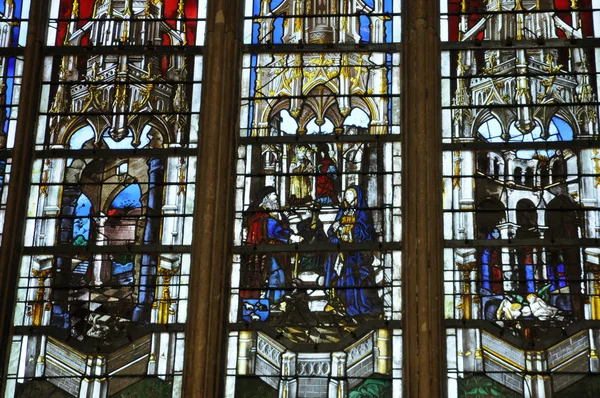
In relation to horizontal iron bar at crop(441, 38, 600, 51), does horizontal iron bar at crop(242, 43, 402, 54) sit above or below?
below

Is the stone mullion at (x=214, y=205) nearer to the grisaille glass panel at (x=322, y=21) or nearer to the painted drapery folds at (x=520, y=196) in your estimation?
the grisaille glass panel at (x=322, y=21)

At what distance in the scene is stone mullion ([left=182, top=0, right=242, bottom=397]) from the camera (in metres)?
10.9

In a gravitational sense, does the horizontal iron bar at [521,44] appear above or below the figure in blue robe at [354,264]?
above

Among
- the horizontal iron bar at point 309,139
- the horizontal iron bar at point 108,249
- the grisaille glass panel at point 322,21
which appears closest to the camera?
Result: the horizontal iron bar at point 108,249

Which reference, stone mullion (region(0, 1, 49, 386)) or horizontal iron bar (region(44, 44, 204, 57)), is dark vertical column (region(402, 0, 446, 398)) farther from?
stone mullion (region(0, 1, 49, 386))

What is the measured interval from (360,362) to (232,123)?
2205 mm

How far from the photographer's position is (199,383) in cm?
1077

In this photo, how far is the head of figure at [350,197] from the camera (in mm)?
11547

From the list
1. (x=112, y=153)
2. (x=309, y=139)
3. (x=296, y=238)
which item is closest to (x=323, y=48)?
(x=309, y=139)

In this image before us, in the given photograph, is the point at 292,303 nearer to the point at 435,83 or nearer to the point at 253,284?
the point at 253,284

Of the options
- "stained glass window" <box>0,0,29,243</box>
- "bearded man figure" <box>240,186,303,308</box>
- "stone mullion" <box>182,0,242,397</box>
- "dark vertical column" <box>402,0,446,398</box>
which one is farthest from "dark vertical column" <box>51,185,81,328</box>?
"dark vertical column" <box>402,0,446,398</box>

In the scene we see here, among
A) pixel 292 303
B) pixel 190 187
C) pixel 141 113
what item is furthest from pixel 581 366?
pixel 141 113

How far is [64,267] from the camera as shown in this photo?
11.5 metres

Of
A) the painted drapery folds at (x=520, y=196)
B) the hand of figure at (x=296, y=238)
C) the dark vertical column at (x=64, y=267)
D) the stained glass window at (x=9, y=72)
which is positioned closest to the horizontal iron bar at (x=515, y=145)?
the painted drapery folds at (x=520, y=196)
